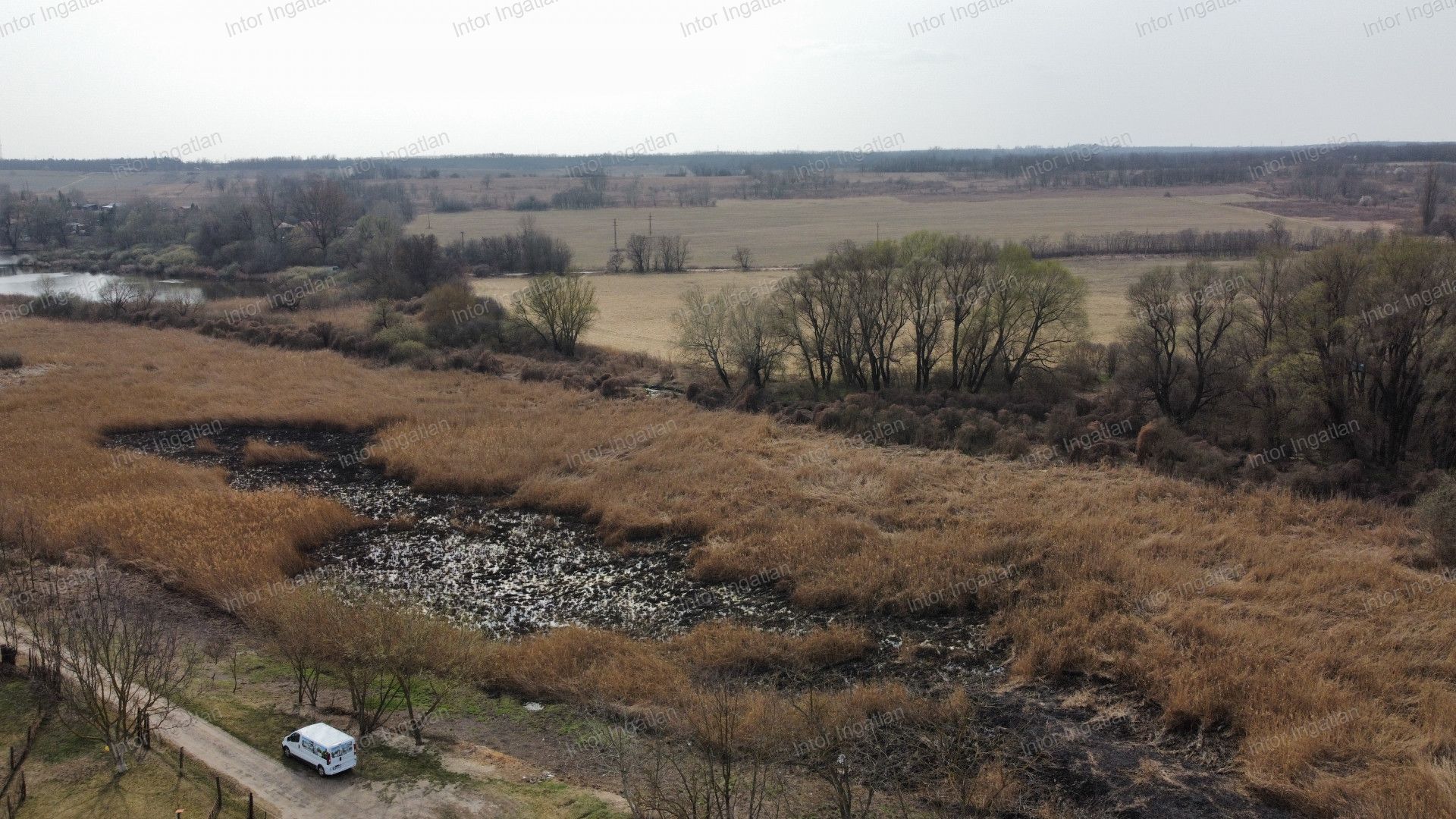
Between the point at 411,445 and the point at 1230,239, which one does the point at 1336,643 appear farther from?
the point at 1230,239

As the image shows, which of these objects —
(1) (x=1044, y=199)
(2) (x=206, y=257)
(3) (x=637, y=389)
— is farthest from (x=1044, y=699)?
(1) (x=1044, y=199)

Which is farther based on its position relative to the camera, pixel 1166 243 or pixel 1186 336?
pixel 1166 243

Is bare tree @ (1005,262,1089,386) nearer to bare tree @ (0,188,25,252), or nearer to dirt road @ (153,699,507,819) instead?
dirt road @ (153,699,507,819)

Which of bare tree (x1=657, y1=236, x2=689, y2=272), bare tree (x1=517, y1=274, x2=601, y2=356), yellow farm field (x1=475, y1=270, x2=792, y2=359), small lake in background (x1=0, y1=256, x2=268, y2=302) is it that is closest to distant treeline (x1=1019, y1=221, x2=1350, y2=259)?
yellow farm field (x1=475, y1=270, x2=792, y2=359)

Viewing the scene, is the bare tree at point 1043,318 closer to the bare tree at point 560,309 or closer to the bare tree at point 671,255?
the bare tree at point 560,309

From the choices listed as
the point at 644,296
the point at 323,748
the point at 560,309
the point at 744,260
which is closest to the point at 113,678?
the point at 323,748

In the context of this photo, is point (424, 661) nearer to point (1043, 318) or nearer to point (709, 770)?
point (709, 770)
